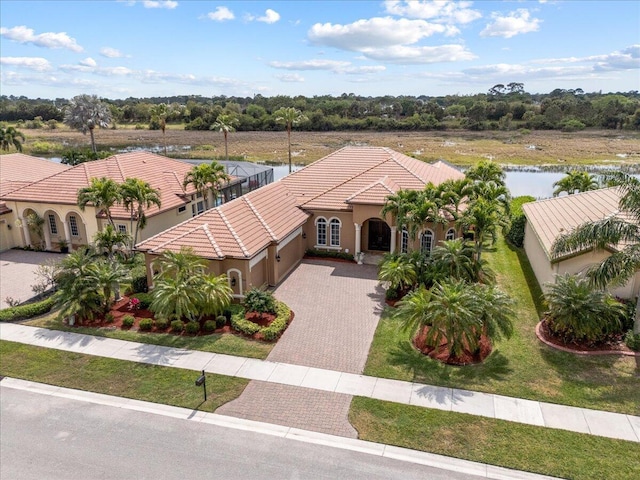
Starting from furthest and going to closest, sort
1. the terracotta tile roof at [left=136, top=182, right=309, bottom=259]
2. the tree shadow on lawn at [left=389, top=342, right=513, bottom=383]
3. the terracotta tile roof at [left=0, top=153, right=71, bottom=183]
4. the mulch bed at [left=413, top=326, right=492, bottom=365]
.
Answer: the terracotta tile roof at [left=0, top=153, right=71, bottom=183] → the terracotta tile roof at [left=136, top=182, right=309, bottom=259] → the mulch bed at [left=413, top=326, right=492, bottom=365] → the tree shadow on lawn at [left=389, top=342, right=513, bottom=383]

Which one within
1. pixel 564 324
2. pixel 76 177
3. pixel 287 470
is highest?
pixel 76 177

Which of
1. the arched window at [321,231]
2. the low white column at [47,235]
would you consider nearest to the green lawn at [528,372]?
the arched window at [321,231]

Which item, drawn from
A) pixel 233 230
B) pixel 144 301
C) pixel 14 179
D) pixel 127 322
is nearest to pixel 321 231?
pixel 233 230

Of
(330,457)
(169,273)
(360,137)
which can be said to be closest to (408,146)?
(360,137)

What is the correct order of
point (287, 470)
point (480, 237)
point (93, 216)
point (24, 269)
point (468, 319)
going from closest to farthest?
point (287, 470), point (468, 319), point (480, 237), point (24, 269), point (93, 216)

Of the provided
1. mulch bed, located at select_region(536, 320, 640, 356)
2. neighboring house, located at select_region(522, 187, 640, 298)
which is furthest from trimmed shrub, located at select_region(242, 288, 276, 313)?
neighboring house, located at select_region(522, 187, 640, 298)

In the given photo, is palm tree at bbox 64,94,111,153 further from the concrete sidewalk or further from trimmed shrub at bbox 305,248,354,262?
the concrete sidewalk

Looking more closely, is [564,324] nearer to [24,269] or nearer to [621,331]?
[621,331]
